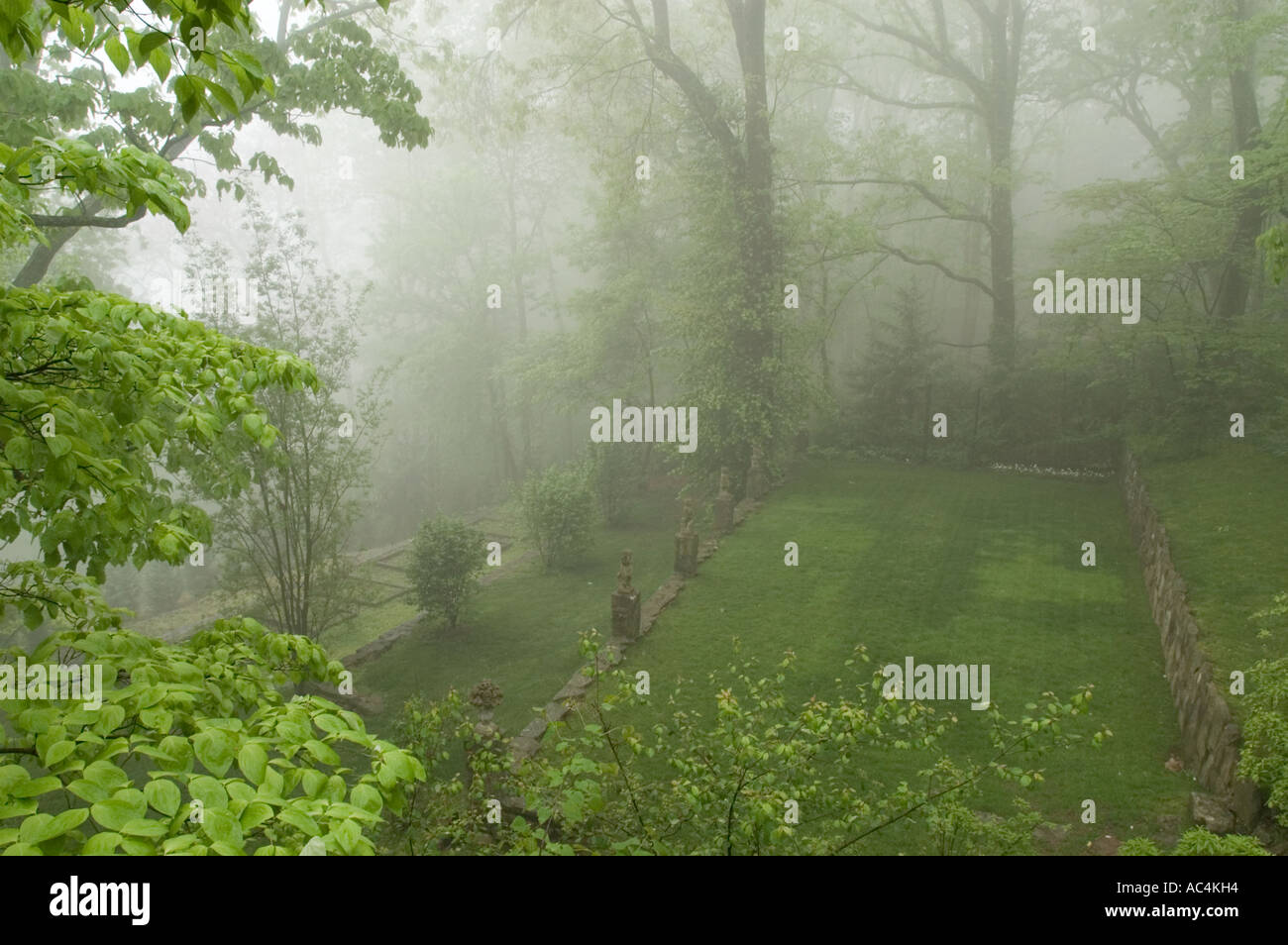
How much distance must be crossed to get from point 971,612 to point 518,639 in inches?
294

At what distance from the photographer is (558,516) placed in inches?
685

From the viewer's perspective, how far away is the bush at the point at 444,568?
45.6ft

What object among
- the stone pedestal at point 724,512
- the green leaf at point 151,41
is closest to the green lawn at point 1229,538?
the stone pedestal at point 724,512

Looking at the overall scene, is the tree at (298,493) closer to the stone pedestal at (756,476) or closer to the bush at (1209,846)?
the stone pedestal at (756,476)

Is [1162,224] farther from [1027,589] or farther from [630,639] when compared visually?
[630,639]

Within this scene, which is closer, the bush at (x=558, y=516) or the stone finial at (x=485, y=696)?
the stone finial at (x=485, y=696)

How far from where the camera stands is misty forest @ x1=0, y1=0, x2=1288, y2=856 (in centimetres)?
350

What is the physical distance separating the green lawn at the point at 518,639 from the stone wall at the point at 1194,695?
7.56 metres

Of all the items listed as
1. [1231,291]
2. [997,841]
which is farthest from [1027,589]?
[1231,291]

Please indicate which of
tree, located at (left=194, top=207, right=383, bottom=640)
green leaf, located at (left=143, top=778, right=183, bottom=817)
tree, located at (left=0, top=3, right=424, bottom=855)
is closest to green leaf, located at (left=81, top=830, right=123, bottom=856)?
tree, located at (left=0, top=3, right=424, bottom=855)

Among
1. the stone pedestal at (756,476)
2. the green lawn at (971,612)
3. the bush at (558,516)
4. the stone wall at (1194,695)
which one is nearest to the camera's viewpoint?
the stone wall at (1194,695)

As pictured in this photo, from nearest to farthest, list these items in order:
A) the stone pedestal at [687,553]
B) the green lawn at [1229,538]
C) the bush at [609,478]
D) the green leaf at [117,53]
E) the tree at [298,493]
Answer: the green leaf at [117,53] → the green lawn at [1229,538] → the tree at [298,493] → the stone pedestal at [687,553] → the bush at [609,478]

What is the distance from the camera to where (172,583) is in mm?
21953

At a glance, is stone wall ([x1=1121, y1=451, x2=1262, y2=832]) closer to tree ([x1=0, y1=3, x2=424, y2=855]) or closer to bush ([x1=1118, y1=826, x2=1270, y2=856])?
bush ([x1=1118, y1=826, x2=1270, y2=856])
